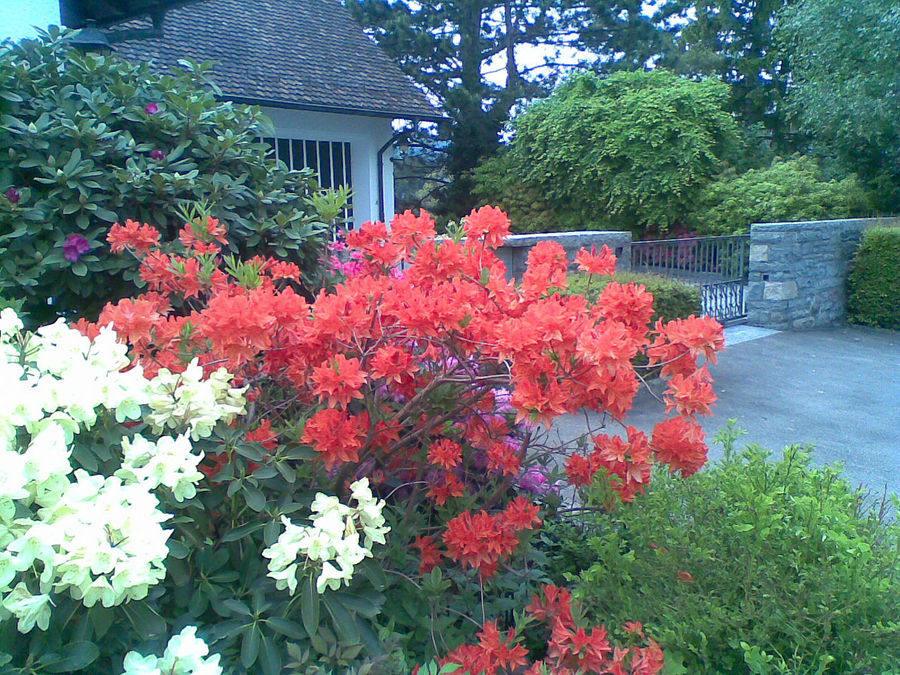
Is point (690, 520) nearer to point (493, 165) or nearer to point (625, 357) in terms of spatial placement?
point (625, 357)

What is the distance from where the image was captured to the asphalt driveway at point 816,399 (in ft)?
17.6

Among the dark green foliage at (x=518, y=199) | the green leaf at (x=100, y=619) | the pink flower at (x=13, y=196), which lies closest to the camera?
the green leaf at (x=100, y=619)

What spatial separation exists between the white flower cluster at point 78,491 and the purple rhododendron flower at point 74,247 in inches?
56.6

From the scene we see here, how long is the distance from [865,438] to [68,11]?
6761 millimetres

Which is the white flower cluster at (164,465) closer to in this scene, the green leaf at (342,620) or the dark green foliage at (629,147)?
the green leaf at (342,620)

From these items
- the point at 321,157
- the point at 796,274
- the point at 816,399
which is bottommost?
the point at 816,399

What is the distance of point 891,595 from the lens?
1.82m

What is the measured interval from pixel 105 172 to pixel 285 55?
26.2ft

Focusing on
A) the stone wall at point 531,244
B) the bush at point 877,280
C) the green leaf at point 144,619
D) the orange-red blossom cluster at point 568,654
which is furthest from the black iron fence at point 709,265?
the green leaf at point 144,619

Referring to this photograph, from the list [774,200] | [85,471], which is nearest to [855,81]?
[774,200]

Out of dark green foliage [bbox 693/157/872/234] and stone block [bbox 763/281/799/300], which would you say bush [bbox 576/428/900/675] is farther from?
dark green foliage [bbox 693/157/872/234]

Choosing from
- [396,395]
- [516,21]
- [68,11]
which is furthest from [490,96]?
[396,395]

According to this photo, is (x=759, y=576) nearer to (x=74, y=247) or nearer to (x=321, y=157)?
(x=74, y=247)

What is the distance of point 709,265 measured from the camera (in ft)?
Result: 33.3
